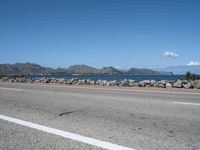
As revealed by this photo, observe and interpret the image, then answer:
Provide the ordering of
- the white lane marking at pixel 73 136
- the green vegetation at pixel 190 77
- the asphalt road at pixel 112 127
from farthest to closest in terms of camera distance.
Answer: the green vegetation at pixel 190 77 < the asphalt road at pixel 112 127 < the white lane marking at pixel 73 136

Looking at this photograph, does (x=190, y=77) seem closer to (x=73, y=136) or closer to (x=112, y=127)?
(x=112, y=127)

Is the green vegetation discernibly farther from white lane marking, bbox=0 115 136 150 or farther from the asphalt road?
white lane marking, bbox=0 115 136 150

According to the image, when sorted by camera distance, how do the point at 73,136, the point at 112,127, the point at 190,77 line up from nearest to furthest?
the point at 73,136
the point at 112,127
the point at 190,77

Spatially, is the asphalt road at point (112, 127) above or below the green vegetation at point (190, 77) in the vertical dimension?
below

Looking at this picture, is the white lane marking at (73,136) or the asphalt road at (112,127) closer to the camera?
the white lane marking at (73,136)

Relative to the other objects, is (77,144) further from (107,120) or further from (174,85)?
(174,85)

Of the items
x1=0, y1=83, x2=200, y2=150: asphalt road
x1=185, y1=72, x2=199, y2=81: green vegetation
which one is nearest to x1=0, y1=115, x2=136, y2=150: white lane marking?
x1=0, y1=83, x2=200, y2=150: asphalt road

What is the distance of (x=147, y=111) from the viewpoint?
760 cm

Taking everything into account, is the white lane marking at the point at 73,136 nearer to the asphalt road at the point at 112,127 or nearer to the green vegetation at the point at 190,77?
the asphalt road at the point at 112,127

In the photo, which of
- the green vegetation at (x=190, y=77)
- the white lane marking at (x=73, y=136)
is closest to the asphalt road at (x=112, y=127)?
the white lane marking at (x=73, y=136)

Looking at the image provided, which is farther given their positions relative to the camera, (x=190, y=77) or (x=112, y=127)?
(x=190, y=77)

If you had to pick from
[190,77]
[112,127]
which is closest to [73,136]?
[112,127]

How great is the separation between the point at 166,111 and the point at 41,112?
3.66m

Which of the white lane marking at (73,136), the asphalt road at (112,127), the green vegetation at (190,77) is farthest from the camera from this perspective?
the green vegetation at (190,77)
